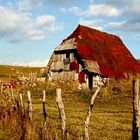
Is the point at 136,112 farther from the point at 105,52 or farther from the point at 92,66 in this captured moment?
the point at 105,52

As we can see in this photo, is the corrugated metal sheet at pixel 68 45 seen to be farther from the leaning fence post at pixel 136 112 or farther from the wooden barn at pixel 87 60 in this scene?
the leaning fence post at pixel 136 112

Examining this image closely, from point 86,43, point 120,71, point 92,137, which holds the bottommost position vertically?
Answer: point 92,137

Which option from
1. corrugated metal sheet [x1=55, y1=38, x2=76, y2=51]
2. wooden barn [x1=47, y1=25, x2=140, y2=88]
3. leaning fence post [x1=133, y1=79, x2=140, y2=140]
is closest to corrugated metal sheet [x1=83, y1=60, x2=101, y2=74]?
wooden barn [x1=47, y1=25, x2=140, y2=88]

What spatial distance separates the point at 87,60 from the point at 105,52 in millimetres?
5418

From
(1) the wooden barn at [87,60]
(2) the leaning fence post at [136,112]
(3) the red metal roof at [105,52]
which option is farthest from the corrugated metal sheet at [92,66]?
(2) the leaning fence post at [136,112]

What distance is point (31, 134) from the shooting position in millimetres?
11008

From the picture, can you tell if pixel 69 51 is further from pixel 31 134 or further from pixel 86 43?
pixel 31 134

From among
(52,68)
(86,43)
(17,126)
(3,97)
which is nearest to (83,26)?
(86,43)

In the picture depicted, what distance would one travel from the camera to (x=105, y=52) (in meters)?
44.9

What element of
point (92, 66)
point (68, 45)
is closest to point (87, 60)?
point (92, 66)

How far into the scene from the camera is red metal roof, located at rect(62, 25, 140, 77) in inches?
1630

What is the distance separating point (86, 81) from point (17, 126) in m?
27.9

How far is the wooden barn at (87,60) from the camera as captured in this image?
40312 mm

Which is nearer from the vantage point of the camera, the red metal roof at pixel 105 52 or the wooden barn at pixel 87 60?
the wooden barn at pixel 87 60
